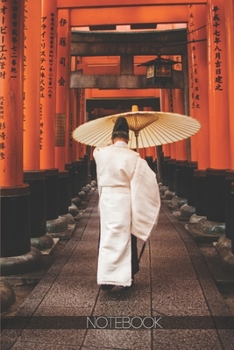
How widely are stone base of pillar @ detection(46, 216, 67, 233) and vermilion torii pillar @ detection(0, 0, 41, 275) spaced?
2.65 m

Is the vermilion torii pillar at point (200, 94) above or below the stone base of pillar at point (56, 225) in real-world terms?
above

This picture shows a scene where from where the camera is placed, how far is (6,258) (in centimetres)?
552

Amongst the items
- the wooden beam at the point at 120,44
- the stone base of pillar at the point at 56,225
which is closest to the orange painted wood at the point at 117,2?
the wooden beam at the point at 120,44

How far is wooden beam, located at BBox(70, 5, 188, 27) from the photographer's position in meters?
10.7

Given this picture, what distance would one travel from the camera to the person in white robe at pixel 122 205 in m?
4.38

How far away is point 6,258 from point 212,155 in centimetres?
423

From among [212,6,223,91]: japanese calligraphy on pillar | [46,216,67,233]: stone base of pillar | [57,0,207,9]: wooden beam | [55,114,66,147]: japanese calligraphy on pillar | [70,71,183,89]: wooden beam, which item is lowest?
[46,216,67,233]: stone base of pillar

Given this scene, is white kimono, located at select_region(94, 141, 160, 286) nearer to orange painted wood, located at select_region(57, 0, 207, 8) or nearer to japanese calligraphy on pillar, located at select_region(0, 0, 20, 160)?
japanese calligraphy on pillar, located at select_region(0, 0, 20, 160)

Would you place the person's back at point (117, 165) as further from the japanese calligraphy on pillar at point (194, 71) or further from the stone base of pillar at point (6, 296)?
the japanese calligraphy on pillar at point (194, 71)

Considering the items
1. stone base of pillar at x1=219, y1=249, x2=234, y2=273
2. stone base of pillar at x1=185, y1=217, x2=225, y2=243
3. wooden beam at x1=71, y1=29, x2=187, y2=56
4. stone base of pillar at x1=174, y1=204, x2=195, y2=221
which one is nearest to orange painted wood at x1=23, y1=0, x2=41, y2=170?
stone base of pillar at x1=185, y1=217, x2=225, y2=243

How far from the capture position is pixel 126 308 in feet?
13.6

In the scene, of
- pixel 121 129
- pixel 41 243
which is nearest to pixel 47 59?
pixel 41 243

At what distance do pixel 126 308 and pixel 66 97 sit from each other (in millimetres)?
7035

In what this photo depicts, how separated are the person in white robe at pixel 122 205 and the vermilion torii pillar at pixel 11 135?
1606mm
